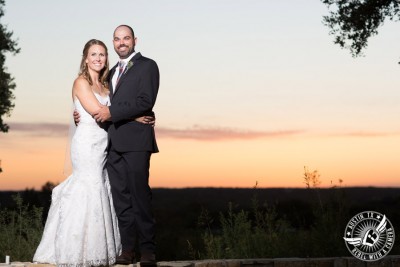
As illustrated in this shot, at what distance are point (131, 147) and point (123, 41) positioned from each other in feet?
3.73

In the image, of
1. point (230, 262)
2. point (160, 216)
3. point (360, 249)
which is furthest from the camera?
point (160, 216)

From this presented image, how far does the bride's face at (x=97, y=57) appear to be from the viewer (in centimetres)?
779

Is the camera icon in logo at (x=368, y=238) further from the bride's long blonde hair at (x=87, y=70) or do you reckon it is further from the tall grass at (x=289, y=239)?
the bride's long blonde hair at (x=87, y=70)

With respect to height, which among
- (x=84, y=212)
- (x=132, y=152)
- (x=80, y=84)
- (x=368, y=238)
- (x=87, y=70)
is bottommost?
(x=368, y=238)

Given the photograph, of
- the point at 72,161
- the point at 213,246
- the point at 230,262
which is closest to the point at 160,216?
the point at 213,246

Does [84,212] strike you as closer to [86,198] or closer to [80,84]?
[86,198]

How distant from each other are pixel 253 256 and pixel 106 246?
3211 millimetres

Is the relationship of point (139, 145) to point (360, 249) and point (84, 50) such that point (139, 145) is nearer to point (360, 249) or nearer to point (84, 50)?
point (84, 50)

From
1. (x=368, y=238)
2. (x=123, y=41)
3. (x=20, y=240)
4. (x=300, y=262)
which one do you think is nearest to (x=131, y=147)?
(x=123, y=41)

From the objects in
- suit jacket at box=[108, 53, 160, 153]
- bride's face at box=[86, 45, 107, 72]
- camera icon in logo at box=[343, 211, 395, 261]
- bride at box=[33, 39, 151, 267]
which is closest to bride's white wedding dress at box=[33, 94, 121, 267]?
bride at box=[33, 39, 151, 267]

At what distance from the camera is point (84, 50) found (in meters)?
7.90

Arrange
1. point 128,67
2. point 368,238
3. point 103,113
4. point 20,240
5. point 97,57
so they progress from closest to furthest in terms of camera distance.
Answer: point 103,113 < point 97,57 < point 128,67 < point 368,238 < point 20,240

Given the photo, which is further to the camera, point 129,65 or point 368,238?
point 368,238

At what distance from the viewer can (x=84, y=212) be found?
7.70 meters
